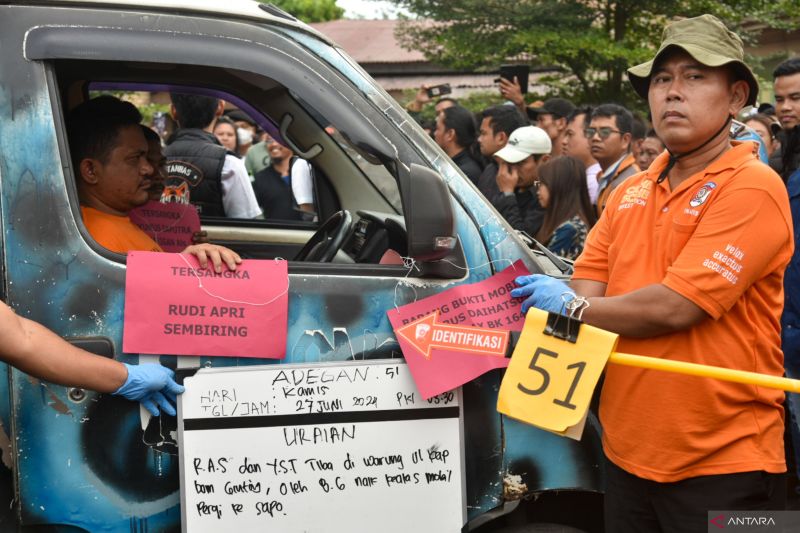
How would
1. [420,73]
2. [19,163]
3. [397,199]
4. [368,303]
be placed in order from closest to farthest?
1. [19,163]
2. [368,303]
3. [397,199]
4. [420,73]

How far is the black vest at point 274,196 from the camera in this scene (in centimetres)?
733

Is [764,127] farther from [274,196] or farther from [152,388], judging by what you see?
[152,388]

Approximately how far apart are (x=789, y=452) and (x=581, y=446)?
1608mm

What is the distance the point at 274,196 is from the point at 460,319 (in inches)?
192

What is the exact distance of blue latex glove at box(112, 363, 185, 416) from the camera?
99.3 inches

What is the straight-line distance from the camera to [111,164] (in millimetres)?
3217

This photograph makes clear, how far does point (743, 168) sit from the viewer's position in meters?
2.41

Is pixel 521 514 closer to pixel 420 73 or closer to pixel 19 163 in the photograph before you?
pixel 19 163

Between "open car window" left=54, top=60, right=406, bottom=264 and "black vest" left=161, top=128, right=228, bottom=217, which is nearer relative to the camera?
"open car window" left=54, top=60, right=406, bottom=264

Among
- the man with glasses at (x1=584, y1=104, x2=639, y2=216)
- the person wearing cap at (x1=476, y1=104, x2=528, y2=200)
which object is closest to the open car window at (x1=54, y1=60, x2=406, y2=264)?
the man with glasses at (x1=584, y1=104, x2=639, y2=216)

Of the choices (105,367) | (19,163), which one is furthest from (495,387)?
(19,163)

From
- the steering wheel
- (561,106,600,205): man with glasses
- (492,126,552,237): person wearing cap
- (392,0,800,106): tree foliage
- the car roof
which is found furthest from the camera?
(392,0,800,106): tree foliage

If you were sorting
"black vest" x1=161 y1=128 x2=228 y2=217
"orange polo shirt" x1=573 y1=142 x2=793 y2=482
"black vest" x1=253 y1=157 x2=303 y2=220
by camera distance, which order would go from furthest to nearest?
"black vest" x1=253 y1=157 x2=303 y2=220
"black vest" x1=161 y1=128 x2=228 y2=217
"orange polo shirt" x1=573 y1=142 x2=793 y2=482

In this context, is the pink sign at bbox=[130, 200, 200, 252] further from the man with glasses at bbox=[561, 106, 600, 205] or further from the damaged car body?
the man with glasses at bbox=[561, 106, 600, 205]
